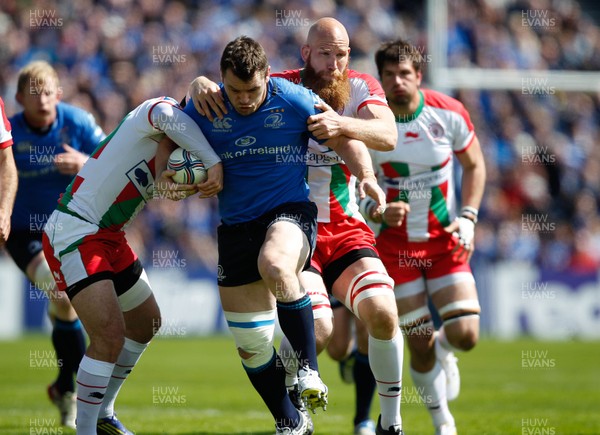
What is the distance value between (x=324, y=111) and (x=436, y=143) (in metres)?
2.33

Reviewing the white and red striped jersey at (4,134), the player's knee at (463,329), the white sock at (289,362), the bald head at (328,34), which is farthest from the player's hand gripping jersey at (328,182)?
the white and red striped jersey at (4,134)

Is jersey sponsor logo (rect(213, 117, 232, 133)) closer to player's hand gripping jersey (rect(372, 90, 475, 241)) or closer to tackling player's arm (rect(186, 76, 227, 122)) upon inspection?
tackling player's arm (rect(186, 76, 227, 122))

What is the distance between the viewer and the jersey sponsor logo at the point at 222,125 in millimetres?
6832

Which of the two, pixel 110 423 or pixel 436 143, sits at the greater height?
pixel 436 143

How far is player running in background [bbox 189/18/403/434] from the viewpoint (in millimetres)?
6902

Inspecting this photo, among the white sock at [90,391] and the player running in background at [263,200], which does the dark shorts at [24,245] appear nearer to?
the white sock at [90,391]

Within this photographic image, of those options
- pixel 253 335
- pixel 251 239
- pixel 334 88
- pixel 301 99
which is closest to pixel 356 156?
pixel 301 99

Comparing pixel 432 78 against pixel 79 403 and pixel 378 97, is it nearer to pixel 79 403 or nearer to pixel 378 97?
pixel 378 97

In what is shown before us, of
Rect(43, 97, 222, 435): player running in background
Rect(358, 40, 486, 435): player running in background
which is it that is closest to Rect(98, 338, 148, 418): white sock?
Rect(43, 97, 222, 435): player running in background

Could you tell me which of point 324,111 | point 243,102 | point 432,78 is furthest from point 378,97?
point 432,78

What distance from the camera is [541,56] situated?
76.9 feet

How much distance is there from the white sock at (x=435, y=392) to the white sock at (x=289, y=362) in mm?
1605

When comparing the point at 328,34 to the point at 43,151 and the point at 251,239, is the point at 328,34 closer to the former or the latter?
the point at 251,239

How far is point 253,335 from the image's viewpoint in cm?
695
